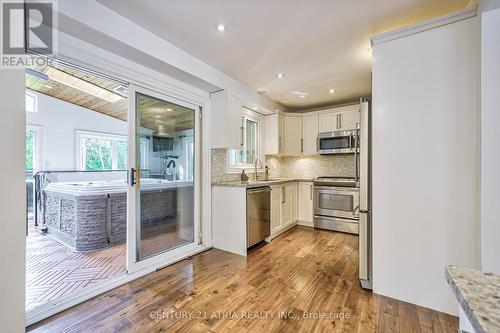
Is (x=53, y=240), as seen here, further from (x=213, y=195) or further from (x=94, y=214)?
(x=213, y=195)

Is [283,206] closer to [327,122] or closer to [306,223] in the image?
[306,223]

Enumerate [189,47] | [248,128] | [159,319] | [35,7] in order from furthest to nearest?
[248,128] → [189,47] → [159,319] → [35,7]

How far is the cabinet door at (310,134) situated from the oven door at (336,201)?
2.76ft

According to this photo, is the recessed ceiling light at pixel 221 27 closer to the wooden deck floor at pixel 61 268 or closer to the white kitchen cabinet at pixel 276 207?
the white kitchen cabinet at pixel 276 207

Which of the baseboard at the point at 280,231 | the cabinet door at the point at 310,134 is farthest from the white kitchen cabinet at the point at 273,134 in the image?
the baseboard at the point at 280,231

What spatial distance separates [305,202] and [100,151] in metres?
5.50

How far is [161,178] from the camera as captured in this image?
2.72 metres

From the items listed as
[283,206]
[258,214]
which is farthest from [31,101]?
[283,206]

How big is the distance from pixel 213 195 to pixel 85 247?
1948mm

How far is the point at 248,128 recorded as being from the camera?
13.6 ft

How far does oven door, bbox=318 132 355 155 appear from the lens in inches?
157

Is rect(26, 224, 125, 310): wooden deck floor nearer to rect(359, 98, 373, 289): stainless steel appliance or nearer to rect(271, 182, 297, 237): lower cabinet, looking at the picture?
rect(271, 182, 297, 237): lower cabinet

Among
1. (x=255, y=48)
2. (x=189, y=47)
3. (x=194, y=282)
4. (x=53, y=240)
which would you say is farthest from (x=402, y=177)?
(x=53, y=240)

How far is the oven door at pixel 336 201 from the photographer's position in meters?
3.76
